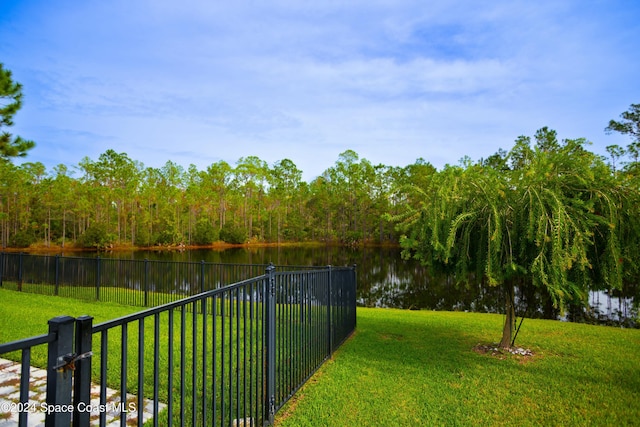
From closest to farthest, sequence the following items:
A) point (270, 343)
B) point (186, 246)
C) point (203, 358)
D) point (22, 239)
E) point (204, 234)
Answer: point (203, 358), point (270, 343), point (22, 239), point (186, 246), point (204, 234)

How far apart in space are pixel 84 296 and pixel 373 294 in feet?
38.0

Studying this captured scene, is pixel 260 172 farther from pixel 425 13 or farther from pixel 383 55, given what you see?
pixel 425 13

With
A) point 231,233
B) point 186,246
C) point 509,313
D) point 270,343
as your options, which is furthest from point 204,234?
point 270,343

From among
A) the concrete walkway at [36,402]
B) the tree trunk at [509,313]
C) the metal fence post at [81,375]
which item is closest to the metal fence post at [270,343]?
the concrete walkway at [36,402]

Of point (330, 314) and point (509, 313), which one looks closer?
point (330, 314)

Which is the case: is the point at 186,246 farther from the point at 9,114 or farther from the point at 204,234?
the point at 9,114

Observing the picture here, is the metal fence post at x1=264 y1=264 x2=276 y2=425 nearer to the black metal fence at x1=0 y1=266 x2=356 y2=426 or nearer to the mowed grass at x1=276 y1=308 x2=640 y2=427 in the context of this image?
the black metal fence at x1=0 y1=266 x2=356 y2=426

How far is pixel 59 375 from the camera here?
128 centimetres

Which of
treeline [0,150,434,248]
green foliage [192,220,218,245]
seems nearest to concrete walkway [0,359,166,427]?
treeline [0,150,434,248]

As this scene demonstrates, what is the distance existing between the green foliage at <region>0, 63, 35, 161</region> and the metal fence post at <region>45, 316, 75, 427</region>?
11.6 m

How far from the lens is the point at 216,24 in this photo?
39.0ft

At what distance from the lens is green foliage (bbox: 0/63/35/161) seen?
9.69m

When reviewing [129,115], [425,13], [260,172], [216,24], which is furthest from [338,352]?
[260,172]

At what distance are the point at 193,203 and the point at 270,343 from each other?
53094 millimetres
